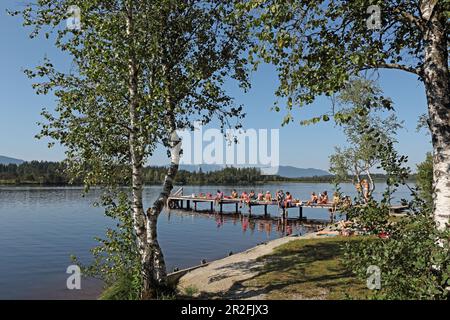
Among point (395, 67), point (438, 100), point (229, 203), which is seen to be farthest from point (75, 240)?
point (438, 100)

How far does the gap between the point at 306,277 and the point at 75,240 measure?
2890 cm

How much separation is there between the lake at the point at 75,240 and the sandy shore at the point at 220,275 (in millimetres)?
6826

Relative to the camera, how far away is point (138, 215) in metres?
12.1

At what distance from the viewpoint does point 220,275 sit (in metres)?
15.3

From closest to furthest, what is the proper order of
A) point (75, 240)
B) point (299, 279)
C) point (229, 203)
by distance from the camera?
point (299, 279) < point (75, 240) < point (229, 203)

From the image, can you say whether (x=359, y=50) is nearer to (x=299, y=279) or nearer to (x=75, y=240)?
(x=299, y=279)

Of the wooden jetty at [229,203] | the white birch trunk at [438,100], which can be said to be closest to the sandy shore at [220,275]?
the white birch trunk at [438,100]

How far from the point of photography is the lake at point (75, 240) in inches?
885

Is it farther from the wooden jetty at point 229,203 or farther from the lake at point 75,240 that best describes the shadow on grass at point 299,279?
the wooden jetty at point 229,203

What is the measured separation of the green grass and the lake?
12.4ft

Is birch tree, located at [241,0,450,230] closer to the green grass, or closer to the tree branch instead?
the tree branch
